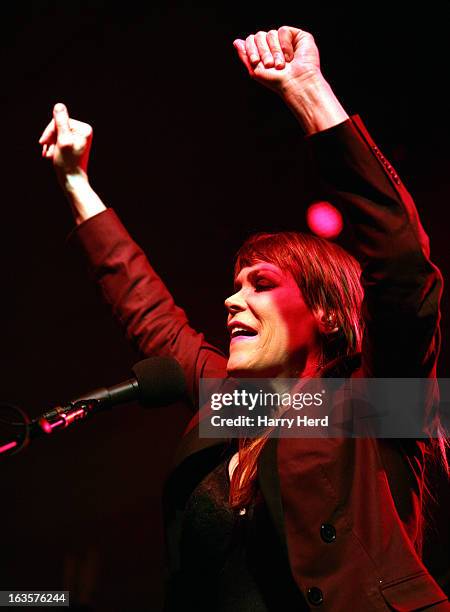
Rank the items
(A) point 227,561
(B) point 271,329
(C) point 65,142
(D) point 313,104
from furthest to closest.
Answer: (C) point 65,142
(B) point 271,329
(A) point 227,561
(D) point 313,104

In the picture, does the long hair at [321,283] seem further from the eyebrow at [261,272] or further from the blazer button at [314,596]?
the blazer button at [314,596]

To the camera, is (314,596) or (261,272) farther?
(261,272)

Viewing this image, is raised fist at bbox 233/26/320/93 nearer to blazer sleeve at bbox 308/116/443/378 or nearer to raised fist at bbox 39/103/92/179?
blazer sleeve at bbox 308/116/443/378

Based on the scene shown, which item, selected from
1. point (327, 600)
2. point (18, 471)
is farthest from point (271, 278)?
point (18, 471)

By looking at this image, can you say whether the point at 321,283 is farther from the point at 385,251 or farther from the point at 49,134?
the point at 49,134

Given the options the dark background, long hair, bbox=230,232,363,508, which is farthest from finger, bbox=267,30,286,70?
the dark background

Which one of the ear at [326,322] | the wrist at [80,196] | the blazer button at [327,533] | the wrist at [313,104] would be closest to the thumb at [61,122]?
the wrist at [80,196]

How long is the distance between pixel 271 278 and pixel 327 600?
0.73 m

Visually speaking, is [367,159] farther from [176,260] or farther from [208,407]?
[176,260]

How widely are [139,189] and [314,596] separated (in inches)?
67.5

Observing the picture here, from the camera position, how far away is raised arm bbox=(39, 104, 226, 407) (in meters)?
1.55

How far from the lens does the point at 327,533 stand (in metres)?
1.08

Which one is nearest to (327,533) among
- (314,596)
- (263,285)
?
(314,596)

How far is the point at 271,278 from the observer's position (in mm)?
1480
